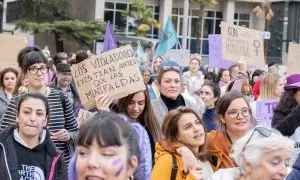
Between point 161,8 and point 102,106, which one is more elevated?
point 161,8

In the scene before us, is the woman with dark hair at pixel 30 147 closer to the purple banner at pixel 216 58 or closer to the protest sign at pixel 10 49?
the protest sign at pixel 10 49

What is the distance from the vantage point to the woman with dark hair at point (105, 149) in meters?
2.75

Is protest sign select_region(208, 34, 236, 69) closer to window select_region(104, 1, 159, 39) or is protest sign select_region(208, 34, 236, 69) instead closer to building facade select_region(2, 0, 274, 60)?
Result: building facade select_region(2, 0, 274, 60)

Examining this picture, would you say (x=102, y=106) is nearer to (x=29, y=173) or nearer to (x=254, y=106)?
(x=29, y=173)

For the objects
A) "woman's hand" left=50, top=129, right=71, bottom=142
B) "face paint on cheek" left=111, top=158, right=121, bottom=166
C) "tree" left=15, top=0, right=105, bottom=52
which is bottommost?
"woman's hand" left=50, top=129, right=71, bottom=142

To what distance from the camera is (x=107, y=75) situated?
7.16 m

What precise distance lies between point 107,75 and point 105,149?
440cm

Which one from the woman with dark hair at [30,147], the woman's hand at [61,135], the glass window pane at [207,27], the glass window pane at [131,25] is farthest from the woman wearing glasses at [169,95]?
Answer: the glass window pane at [207,27]

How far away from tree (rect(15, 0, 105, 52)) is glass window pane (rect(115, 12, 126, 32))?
582 centimetres

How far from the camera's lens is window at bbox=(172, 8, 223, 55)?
166ft

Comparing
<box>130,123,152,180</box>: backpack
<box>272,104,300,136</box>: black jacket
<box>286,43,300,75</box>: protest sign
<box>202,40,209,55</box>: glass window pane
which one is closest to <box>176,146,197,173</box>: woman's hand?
<box>272,104,300,136</box>: black jacket

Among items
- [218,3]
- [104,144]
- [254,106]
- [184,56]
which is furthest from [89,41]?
[104,144]

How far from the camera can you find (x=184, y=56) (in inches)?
675

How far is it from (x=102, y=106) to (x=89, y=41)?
30587 millimetres
